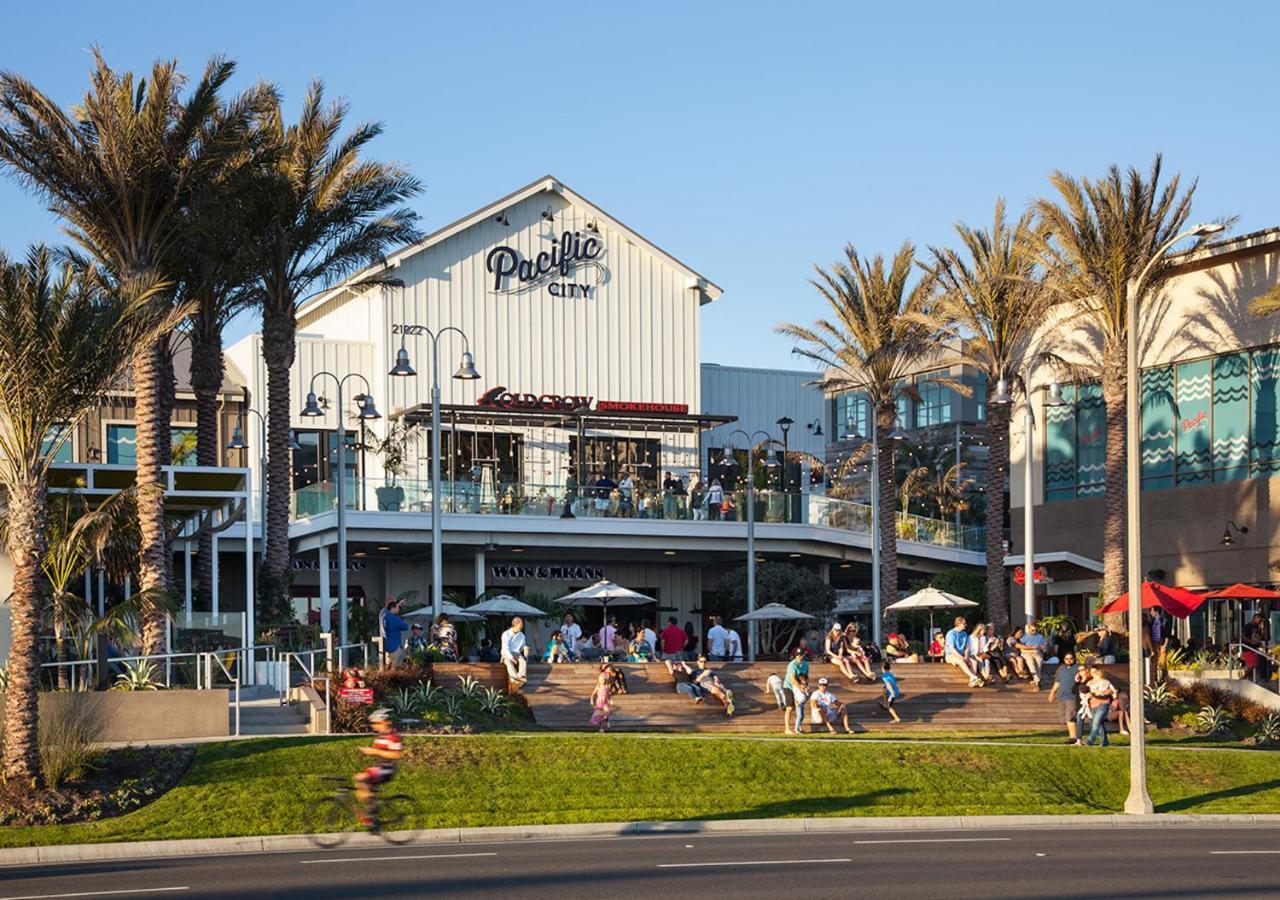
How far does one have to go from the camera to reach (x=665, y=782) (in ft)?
80.5

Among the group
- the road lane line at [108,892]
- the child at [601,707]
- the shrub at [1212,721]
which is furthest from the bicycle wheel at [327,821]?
the shrub at [1212,721]

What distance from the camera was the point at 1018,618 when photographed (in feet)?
180

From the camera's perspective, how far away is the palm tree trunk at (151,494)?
28.6 meters

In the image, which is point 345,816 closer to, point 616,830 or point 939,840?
point 616,830

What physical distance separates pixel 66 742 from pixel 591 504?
28.3 meters

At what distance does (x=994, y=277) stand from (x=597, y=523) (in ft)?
45.1

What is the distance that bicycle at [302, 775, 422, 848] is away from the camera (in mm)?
20672

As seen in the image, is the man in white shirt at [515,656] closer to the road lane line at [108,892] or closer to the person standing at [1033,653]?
the person standing at [1033,653]

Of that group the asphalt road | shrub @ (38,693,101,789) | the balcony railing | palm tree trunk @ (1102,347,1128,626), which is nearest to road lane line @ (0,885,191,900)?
the asphalt road

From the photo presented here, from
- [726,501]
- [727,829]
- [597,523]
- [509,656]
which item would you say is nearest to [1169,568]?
[726,501]

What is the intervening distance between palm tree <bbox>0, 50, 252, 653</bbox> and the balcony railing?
18.6 metres

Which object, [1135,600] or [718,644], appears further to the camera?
[718,644]

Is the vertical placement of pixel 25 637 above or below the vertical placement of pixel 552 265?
below

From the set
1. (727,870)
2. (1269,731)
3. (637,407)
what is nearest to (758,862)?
(727,870)
